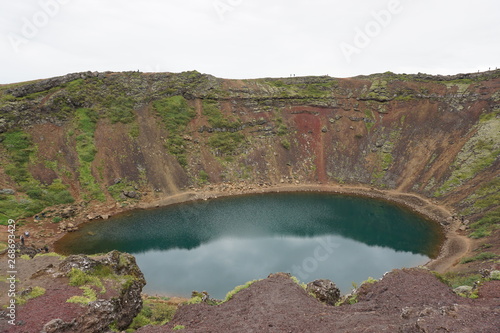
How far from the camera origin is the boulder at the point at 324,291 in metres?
21.5

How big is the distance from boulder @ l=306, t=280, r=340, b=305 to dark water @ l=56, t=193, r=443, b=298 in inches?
401

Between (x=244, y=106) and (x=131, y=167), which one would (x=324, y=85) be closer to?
(x=244, y=106)

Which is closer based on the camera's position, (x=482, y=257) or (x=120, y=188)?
(x=482, y=257)

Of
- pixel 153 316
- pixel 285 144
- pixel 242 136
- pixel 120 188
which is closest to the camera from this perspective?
pixel 153 316

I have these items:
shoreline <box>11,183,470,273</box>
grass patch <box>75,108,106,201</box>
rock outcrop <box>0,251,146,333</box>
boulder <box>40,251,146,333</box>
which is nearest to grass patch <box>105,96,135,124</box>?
grass patch <box>75,108,106,201</box>

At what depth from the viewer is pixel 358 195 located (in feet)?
202

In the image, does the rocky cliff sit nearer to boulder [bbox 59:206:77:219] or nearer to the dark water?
boulder [bbox 59:206:77:219]

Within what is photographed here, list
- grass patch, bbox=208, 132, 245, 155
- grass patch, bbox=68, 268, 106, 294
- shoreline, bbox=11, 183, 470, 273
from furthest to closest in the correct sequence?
grass patch, bbox=208, 132, 245, 155 < shoreline, bbox=11, 183, 470, 273 < grass patch, bbox=68, 268, 106, 294

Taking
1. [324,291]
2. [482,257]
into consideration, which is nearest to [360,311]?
[324,291]

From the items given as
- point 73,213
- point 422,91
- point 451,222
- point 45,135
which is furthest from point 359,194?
Answer: point 45,135

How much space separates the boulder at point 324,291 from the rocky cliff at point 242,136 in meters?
32.1

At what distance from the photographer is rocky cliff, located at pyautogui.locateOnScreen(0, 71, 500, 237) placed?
53781 millimetres

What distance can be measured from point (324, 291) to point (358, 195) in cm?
4355

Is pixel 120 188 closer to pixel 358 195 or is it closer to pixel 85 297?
pixel 85 297
